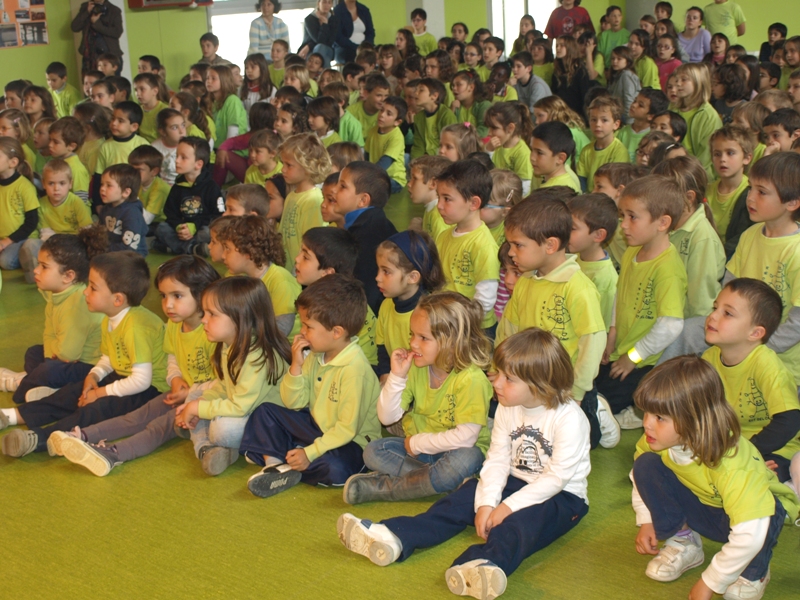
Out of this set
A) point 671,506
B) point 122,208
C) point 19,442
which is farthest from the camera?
point 122,208

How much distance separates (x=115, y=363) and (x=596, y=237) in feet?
6.72

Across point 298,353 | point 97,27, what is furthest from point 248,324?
point 97,27

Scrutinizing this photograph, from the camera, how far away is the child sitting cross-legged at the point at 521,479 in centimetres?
258

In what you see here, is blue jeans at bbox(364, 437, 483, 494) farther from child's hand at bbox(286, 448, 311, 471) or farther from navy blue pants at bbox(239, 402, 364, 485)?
child's hand at bbox(286, 448, 311, 471)

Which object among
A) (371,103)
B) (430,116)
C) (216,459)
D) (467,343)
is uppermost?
(371,103)

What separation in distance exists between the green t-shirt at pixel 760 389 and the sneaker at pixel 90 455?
7.07 feet

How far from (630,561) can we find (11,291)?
4.39 metres

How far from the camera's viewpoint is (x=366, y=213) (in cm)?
419

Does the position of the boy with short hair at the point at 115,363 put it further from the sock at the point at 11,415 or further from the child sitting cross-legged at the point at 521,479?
the child sitting cross-legged at the point at 521,479

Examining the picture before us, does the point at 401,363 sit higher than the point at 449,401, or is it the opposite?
the point at 401,363

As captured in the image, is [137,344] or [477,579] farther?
[137,344]

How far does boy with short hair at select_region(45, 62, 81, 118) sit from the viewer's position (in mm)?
9195

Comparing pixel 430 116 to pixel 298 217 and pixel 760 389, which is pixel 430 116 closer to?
pixel 298 217

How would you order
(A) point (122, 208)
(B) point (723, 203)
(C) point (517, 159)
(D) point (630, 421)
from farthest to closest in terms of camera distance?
(C) point (517, 159) → (A) point (122, 208) → (B) point (723, 203) → (D) point (630, 421)
